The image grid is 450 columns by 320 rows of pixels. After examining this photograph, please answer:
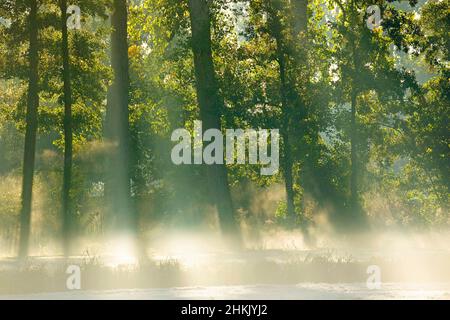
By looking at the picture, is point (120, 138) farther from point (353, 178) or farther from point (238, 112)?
point (353, 178)

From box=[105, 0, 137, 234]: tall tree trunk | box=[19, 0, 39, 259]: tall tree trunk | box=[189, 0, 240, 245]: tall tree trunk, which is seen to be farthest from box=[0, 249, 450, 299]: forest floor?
box=[189, 0, 240, 245]: tall tree trunk

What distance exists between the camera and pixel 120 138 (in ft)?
111

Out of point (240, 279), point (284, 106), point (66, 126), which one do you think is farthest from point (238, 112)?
point (240, 279)

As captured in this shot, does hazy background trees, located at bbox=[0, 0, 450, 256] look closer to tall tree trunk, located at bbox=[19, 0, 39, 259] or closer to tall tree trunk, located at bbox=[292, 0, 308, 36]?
tall tree trunk, located at bbox=[292, 0, 308, 36]

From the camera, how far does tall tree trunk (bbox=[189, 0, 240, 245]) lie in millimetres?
33969

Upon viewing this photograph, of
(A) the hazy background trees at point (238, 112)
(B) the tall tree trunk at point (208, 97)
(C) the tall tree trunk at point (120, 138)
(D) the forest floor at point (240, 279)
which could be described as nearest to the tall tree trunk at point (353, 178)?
(A) the hazy background trees at point (238, 112)

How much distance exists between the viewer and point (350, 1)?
3759 cm

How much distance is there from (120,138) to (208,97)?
297 cm

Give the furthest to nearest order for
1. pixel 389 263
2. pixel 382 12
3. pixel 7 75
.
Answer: pixel 382 12, pixel 7 75, pixel 389 263

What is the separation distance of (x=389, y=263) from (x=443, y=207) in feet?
49.5

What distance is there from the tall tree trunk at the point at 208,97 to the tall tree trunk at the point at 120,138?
238 cm

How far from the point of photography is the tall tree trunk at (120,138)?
33.9 metres
